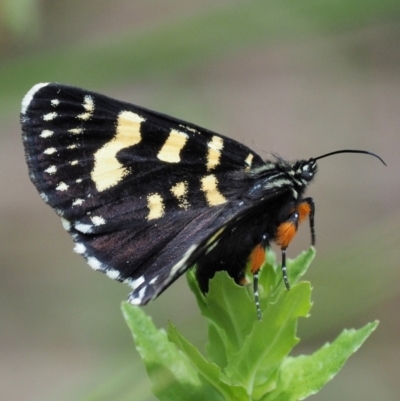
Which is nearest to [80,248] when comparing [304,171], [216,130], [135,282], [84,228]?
[84,228]

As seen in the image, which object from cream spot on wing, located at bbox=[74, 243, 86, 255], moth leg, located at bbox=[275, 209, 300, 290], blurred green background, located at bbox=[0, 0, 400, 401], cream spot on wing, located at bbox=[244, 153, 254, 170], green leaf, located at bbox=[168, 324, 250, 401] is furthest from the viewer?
blurred green background, located at bbox=[0, 0, 400, 401]

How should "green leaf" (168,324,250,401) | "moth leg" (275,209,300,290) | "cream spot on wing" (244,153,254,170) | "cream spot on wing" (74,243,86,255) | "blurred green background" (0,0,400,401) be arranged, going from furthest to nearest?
"blurred green background" (0,0,400,401)
"cream spot on wing" (244,153,254,170)
"cream spot on wing" (74,243,86,255)
"moth leg" (275,209,300,290)
"green leaf" (168,324,250,401)

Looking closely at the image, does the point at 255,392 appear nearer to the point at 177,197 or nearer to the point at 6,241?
the point at 177,197

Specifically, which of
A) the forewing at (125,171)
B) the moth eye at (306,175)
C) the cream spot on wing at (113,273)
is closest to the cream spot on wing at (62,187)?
the forewing at (125,171)

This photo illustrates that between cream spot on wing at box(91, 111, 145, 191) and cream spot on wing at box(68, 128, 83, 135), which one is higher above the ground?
cream spot on wing at box(68, 128, 83, 135)

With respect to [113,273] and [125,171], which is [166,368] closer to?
[113,273]

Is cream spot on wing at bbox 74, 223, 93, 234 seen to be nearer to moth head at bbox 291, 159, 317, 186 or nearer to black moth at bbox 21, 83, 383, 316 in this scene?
black moth at bbox 21, 83, 383, 316

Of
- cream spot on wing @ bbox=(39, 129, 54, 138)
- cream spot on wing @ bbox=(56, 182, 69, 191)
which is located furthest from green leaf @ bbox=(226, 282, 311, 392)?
cream spot on wing @ bbox=(39, 129, 54, 138)
